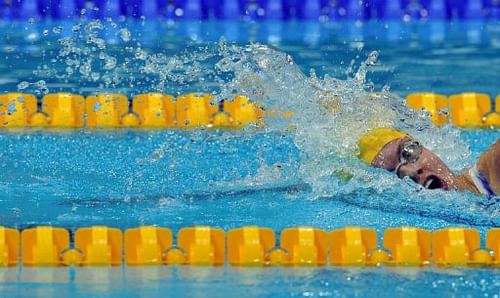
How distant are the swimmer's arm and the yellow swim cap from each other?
0.29 meters

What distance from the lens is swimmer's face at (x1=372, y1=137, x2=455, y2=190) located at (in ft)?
13.0

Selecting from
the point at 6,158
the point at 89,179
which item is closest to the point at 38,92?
the point at 6,158

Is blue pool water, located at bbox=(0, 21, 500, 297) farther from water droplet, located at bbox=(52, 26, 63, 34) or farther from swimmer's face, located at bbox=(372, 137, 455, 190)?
water droplet, located at bbox=(52, 26, 63, 34)

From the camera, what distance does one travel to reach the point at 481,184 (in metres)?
3.97

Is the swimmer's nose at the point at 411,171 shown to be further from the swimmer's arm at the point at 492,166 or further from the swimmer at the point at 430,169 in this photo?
the swimmer's arm at the point at 492,166

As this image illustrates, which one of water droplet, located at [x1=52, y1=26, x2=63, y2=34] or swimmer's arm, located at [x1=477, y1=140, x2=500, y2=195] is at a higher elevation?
water droplet, located at [x1=52, y1=26, x2=63, y2=34]

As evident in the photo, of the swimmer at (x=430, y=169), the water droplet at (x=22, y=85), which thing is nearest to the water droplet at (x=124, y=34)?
the water droplet at (x=22, y=85)

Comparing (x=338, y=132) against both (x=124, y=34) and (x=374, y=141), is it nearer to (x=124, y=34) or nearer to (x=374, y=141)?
(x=374, y=141)

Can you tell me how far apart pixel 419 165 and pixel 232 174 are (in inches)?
39.9

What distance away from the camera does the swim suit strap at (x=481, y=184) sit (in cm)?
396

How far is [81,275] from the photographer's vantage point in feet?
11.5

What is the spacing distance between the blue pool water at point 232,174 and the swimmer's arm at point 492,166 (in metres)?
0.08

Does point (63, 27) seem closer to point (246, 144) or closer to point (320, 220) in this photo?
point (246, 144)

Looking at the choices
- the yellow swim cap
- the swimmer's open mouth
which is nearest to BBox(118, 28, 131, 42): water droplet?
the yellow swim cap
